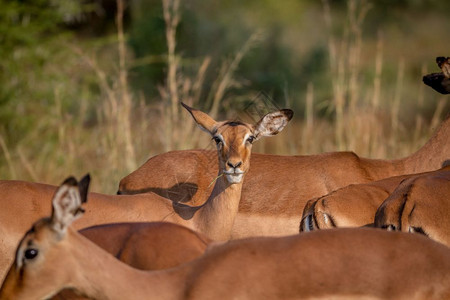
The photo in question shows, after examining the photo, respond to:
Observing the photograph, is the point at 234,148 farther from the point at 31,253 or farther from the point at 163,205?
the point at 31,253

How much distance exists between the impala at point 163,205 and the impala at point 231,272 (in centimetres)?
181

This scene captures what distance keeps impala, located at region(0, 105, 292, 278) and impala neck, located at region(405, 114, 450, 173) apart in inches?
57.7

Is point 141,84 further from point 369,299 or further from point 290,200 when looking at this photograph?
point 369,299

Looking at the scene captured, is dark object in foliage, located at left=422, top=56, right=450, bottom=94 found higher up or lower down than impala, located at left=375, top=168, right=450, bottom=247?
higher up

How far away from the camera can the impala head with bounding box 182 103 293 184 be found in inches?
225

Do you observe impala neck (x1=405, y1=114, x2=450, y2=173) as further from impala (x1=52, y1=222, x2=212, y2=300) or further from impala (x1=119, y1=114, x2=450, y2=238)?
impala (x1=52, y1=222, x2=212, y2=300)

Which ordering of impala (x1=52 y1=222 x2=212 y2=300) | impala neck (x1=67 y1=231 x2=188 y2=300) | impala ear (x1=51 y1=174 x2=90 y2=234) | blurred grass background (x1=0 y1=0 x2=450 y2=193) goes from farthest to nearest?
blurred grass background (x1=0 y1=0 x2=450 y2=193) → impala (x1=52 y1=222 x2=212 y2=300) → impala neck (x1=67 y1=231 x2=188 y2=300) → impala ear (x1=51 y1=174 x2=90 y2=234)

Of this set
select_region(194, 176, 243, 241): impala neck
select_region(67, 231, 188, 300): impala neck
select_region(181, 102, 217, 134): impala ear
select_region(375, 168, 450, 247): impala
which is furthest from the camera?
select_region(181, 102, 217, 134): impala ear

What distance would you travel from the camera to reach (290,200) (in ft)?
22.6

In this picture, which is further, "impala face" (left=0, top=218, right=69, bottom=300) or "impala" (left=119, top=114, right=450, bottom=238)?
"impala" (left=119, top=114, right=450, bottom=238)

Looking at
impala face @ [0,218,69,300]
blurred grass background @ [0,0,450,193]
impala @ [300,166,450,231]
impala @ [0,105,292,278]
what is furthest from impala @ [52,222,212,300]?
blurred grass background @ [0,0,450,193]

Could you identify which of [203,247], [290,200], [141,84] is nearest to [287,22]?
[141,84]

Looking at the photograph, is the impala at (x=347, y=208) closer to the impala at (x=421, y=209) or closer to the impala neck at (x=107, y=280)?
the impala at (x=421, y=209)

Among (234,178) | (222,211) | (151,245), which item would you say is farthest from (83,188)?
(222,211)
